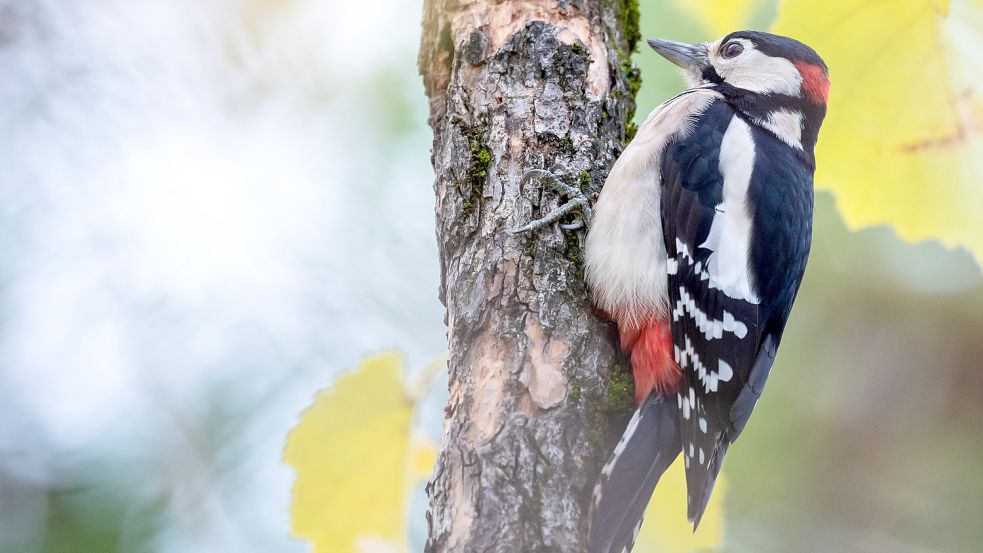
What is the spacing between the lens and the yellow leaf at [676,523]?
6.69 feet

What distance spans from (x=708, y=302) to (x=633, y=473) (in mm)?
594

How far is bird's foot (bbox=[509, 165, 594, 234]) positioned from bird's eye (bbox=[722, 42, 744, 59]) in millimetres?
1017

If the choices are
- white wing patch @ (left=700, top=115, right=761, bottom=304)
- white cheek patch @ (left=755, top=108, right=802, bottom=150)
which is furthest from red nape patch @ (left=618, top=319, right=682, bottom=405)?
white cheek patch @ (left=755, top=108, right=802, bottom=150)

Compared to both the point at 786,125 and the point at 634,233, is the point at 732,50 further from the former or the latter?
the point at 634,233

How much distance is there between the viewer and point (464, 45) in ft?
7.42

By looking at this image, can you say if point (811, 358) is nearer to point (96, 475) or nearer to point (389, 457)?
point (389, 457)

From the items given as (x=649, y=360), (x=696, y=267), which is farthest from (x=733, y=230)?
(x=649, y=360)

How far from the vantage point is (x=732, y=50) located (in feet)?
9.43

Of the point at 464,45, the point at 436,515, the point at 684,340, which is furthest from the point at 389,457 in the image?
the point at 464,45

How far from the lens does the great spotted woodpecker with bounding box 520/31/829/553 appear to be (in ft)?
6.66

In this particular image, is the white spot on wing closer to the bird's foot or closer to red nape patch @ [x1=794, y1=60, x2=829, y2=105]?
the bird's foot

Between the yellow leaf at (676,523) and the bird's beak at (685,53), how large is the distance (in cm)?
143

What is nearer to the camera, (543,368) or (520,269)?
(543,368)

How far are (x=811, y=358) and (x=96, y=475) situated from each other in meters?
3.11
